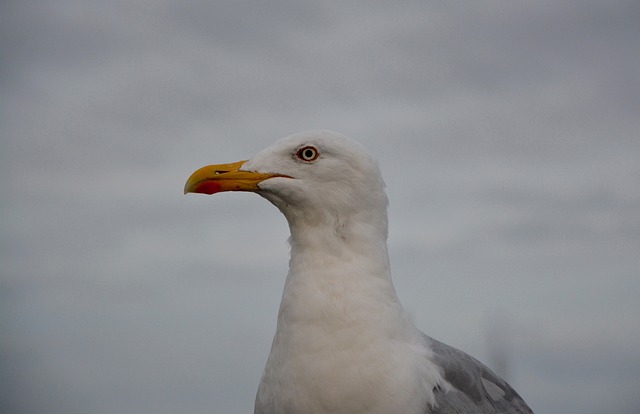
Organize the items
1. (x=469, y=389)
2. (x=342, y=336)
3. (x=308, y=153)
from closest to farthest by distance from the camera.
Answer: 1. (x=342, y=336)
2. (x=469, y=389)
3. (x=308, y=153)

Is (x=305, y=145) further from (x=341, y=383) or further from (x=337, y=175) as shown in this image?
(x=341, y=383)

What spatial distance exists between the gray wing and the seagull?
0.01 metres

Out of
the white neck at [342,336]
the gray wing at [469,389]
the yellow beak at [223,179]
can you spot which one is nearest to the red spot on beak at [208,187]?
the yellow beak at [223,179]

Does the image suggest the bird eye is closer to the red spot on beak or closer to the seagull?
the seagull

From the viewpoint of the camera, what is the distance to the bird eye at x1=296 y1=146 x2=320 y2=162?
6402 mm

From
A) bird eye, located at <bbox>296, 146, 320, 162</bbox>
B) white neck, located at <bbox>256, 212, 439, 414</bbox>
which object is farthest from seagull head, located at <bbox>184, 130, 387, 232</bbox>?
white neck, located at <bbox>256, 212, 439, 414</bbox>

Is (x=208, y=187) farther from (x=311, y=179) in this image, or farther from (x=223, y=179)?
(x=311, y=179)

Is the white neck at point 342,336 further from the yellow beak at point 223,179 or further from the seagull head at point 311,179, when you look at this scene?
the yellow beak at point 223,179

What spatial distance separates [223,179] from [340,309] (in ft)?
4.79

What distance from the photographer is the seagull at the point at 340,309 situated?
5762 mm

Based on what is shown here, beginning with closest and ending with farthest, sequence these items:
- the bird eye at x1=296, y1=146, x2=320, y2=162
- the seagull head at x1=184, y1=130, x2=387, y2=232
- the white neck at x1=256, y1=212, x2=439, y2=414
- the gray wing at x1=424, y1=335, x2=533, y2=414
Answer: the white neck at x1=256, y1=212, x2=439, y2=414 → the gray wing at x1=424, y1=335, x2=533, y2=414 → the seagull head at x1=184, y1=130, x2=387, y2=232 → the bird eye at x1=296, y1=146, x2=320, y2=162

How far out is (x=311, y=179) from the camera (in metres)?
6.32

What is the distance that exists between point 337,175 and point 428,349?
1.62 m

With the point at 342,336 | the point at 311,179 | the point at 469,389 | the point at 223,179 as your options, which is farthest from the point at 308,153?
the point at 469,389
